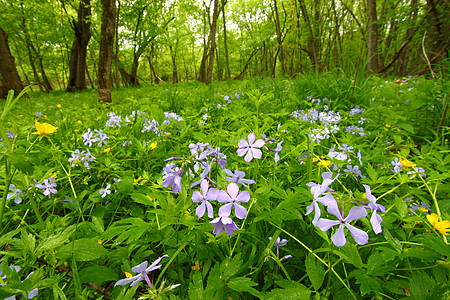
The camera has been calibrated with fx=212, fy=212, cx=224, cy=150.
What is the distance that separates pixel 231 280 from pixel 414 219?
0.68 m

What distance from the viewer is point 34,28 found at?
12.4m

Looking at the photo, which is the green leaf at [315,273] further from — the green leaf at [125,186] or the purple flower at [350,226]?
the green leaf at [125,186]

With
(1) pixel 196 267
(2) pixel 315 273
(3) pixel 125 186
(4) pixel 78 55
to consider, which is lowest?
(1) pixel 196 267

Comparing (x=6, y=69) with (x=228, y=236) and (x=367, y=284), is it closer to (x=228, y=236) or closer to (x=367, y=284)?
(x=228, y=236)

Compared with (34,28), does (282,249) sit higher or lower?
lower

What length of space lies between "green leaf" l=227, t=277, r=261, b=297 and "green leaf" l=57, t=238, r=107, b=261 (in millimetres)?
427

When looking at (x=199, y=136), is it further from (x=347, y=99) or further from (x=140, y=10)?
(x=140, y=10)

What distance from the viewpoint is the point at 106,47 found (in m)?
4.48

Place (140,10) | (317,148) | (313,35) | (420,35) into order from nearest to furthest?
(317,148) → (420,35) → (313,35) → (140,10)

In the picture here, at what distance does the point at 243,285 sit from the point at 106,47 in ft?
17.4

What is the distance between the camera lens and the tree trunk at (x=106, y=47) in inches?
169

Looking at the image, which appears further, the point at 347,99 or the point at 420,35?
the point at 420,35

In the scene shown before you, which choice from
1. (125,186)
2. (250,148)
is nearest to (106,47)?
(125,186)

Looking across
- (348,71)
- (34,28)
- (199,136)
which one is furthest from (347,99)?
(34,28)
